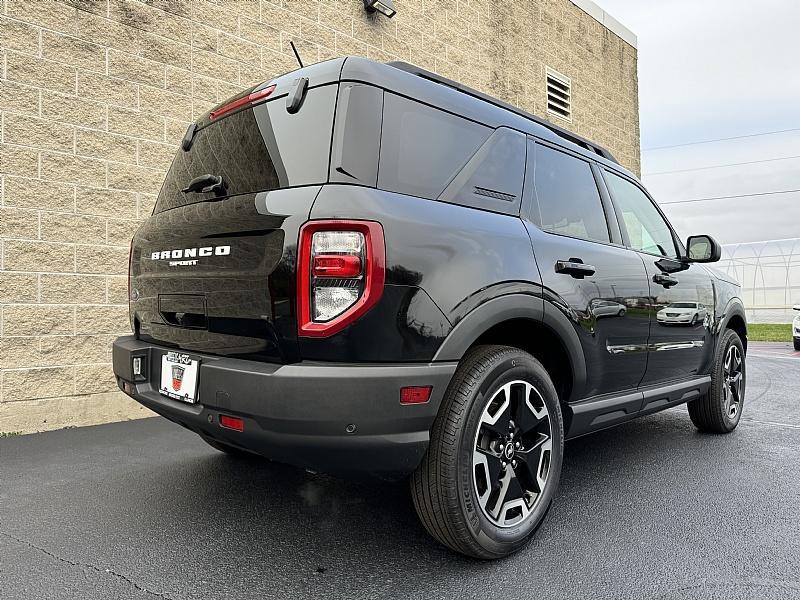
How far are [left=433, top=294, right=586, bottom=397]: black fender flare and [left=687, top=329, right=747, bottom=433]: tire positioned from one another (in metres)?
2.07

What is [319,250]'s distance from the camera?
6.57ft

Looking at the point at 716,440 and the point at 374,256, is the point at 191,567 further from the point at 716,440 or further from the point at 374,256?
the point at 716,440

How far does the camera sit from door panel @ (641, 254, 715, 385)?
349cm

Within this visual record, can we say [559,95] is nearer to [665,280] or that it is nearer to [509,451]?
[665,280]

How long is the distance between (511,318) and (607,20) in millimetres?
11845

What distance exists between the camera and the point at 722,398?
444cm

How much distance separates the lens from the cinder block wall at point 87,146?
4.46 m

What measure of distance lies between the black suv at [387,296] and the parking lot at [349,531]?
0.25 m

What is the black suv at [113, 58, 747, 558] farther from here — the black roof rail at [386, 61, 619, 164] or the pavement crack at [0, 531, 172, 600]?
the pavement crack at [0, 531, 172, 600]

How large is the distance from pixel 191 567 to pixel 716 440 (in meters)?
3.78

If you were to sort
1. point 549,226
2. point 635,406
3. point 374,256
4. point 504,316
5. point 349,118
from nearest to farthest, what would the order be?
point 374,256 → point 349,118 → point 504,316 → point 549,226 → point 635,406

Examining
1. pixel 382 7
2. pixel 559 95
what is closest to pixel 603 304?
pixel 382 7

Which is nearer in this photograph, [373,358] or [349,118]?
[373,358]

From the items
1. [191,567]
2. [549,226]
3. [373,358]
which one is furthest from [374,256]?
[191,567]
